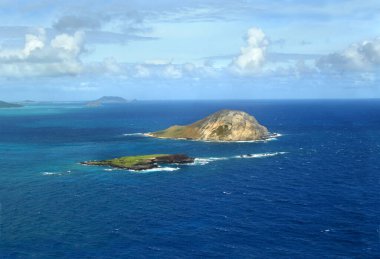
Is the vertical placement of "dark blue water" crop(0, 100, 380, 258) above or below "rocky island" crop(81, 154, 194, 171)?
below

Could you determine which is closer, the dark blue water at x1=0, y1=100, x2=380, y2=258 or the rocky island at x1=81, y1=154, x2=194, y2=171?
the dark blue water at x1=0, y1=100, x2=380, y2=258

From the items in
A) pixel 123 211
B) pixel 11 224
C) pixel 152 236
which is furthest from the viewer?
pixel 123 211

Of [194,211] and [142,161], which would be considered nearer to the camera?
[194,211]

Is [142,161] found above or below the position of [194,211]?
above

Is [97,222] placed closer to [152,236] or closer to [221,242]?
[152,236]

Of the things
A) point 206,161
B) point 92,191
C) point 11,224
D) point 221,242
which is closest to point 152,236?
point 221,242

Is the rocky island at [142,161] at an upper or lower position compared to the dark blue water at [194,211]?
upper

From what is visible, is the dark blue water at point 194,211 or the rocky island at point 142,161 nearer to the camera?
the dark blue water at point 194,211

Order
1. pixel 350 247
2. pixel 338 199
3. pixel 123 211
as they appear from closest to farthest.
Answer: pixel 350 247 → pixel 123 211 → pixel 338 199
